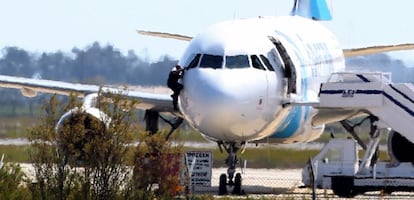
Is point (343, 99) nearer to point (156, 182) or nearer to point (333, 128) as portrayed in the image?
point (156, 182)

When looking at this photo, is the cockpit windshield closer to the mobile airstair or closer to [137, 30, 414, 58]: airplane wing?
the mobile airstair

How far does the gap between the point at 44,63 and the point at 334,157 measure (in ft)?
47.3

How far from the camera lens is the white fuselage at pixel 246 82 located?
2475 centimetres

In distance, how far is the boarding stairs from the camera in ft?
84.7

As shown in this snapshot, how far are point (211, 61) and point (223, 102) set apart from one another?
54.8 inches

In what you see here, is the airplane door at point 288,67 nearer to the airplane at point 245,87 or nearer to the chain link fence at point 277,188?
the airplane at point 245,87

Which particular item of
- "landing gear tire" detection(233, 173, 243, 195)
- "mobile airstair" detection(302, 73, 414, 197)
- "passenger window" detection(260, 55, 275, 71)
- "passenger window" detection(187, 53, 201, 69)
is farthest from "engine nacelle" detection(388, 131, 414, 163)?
"passenger window" detection(187, 53, 201, 69)

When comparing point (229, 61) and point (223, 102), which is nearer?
point (223, 102)

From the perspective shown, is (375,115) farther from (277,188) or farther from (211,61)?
(277,188)

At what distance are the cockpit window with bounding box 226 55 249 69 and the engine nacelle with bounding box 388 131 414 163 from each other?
444 cm

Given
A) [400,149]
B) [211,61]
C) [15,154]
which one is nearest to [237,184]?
[211,61]

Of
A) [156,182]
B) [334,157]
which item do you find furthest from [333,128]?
[156,182]

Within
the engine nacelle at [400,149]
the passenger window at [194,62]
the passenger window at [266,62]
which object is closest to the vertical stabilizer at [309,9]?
the engine nacelle at [400,149]

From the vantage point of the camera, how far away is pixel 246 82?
25.2 m
